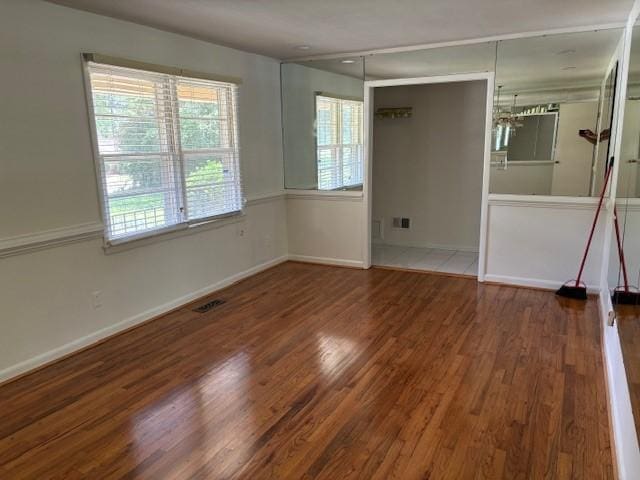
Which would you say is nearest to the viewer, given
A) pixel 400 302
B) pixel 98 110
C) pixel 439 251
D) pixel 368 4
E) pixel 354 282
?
pixel 368 4

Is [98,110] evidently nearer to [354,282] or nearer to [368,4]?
[368,4]

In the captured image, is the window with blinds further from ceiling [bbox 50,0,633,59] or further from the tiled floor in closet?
the tiled floor in closet

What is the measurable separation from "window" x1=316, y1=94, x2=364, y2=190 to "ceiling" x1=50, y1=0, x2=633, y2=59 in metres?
0.99

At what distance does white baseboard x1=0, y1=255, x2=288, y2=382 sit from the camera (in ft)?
9.70

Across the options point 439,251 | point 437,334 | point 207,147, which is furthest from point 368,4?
point 439,251

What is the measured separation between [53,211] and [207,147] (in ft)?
5.11

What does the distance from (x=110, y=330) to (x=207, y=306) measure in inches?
34.0

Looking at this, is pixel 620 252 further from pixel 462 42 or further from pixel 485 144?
pixel 462 42

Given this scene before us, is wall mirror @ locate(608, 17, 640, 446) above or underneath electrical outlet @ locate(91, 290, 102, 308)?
above

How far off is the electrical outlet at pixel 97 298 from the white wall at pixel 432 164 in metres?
4.00

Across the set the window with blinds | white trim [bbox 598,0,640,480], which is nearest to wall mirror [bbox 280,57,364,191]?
the window with blinds

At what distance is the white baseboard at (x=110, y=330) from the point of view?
296 cm

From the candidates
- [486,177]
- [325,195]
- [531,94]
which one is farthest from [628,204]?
[325,195]

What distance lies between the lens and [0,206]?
278 centimetres
